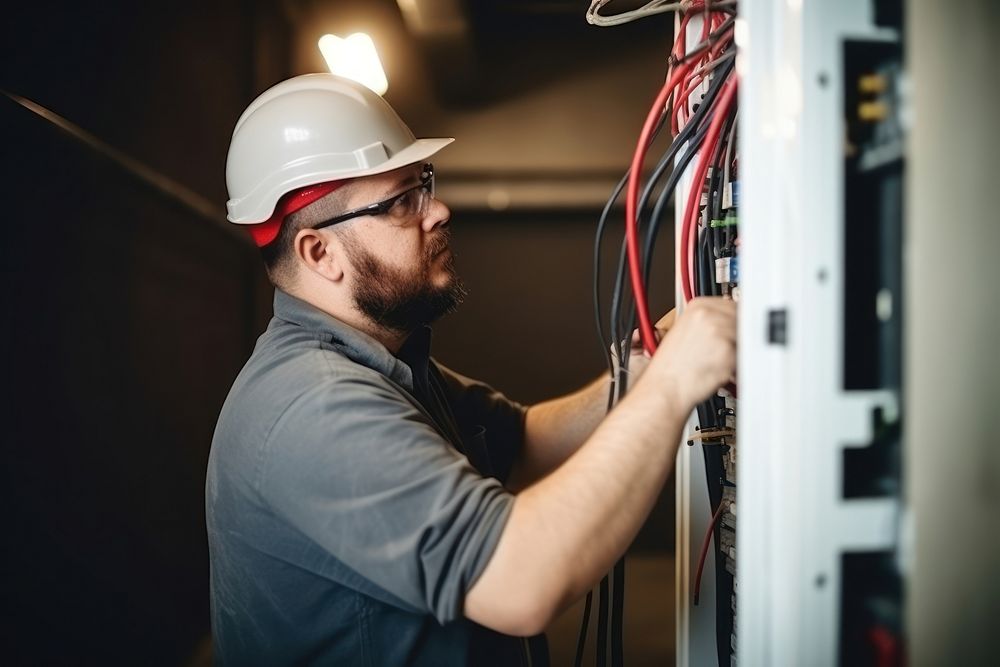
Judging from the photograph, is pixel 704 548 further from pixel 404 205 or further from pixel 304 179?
pixel 304 179

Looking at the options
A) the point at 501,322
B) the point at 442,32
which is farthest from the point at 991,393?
the point at 501,322

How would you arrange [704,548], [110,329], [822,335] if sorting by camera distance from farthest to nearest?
[110,329] → [704,548] → [822,335]

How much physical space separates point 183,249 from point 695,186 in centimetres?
207

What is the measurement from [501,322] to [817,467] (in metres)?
3.09

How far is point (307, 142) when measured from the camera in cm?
106

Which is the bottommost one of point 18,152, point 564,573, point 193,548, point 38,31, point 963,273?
point 193,548

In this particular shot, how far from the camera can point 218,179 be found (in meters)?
2.67

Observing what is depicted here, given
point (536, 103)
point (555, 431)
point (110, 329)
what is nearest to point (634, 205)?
→ point (555, 431)

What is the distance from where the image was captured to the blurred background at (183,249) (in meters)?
1.54

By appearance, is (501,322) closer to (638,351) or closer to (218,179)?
(218,179)

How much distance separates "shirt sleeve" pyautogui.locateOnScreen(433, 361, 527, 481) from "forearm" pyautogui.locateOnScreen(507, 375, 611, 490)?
2 cm

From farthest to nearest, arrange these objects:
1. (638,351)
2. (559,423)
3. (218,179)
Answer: (218,179)
(559,423)
(638,351)

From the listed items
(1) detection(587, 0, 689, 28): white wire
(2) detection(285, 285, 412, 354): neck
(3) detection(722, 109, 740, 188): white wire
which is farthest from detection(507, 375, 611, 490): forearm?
(1) detection(587, 0, 689, 28): white wire

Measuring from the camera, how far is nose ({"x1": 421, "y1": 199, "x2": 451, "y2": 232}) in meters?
1.14
